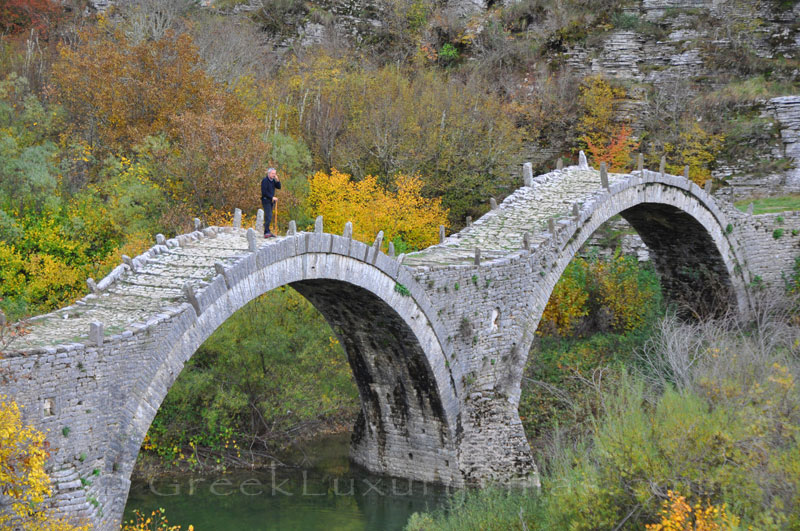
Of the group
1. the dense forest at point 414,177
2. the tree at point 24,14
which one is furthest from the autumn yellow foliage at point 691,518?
the tree at point 24,14

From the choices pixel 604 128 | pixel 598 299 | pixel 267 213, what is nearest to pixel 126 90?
pixel 267 213

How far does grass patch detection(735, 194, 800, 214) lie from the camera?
28.2 m

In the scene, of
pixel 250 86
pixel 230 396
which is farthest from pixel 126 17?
pixel 230 396

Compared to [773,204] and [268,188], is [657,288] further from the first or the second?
[268,188]

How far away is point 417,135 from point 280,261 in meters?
18.2

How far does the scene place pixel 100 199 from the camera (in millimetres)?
25219

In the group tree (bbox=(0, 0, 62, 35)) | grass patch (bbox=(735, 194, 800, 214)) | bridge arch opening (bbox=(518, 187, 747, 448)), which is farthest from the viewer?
tree (bbox=(0, 0, 62, 35))

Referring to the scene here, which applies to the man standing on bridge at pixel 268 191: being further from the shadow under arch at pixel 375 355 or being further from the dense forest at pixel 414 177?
the dense forest at pixel 414 177

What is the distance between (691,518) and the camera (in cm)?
1087

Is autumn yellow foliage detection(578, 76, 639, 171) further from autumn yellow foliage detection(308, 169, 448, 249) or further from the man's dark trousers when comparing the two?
the man's dark trousers

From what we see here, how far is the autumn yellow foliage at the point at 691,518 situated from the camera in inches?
406

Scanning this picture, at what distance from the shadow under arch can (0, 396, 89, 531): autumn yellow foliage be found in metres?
1.51

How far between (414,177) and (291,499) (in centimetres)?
1433

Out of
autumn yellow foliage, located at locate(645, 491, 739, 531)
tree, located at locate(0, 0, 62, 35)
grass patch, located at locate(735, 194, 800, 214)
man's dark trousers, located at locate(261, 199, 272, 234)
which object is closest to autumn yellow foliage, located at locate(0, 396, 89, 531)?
man's dark trousers, located at locate(261, 199, 272, 234)
